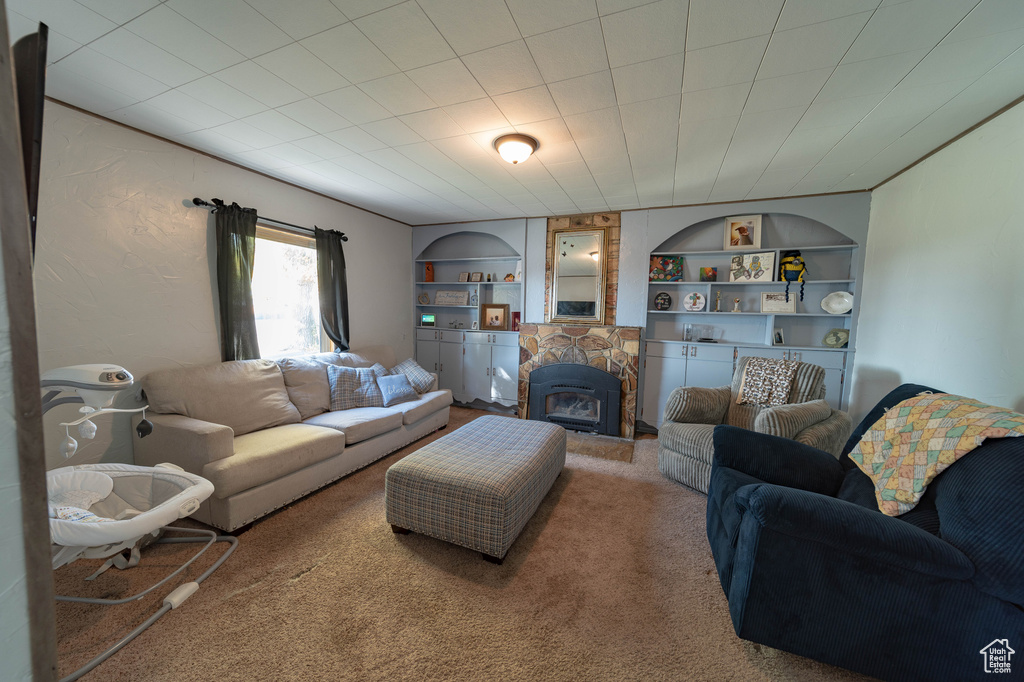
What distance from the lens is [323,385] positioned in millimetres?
3223

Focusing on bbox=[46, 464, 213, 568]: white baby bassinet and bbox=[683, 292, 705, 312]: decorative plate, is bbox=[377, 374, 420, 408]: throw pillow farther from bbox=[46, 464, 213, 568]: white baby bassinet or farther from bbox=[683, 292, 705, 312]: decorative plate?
bbox=[683, 292, 705, 312]: decorative plate

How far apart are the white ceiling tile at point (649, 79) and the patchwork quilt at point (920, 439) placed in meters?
1.81

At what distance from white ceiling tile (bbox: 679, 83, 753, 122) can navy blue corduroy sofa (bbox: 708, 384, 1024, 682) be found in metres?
1.76

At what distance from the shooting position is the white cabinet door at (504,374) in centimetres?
461

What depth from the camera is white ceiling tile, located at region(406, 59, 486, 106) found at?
1.69m

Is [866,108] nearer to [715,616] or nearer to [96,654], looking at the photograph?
[715,616]

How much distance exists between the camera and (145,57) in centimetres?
167

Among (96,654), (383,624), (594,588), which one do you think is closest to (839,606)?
(594,588)

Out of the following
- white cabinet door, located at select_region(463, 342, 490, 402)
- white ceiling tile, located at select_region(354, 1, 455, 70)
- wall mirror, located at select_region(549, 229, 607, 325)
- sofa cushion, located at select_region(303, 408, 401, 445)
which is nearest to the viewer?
white ceiling tile, located at select_region(354, 1, 455, 70)

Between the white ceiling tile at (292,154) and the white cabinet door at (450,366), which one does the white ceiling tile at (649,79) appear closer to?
the white ceiling tile at (292,154)

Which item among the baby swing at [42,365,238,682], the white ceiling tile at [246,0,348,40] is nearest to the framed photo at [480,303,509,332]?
the baby swing at [42,365,238,682]

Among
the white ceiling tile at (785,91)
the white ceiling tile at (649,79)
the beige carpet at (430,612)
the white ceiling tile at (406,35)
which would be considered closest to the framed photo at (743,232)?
the white ceiling tile at (785,91)

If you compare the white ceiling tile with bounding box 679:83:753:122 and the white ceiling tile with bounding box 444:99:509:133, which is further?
the white ceiling tile with bounding box 444:99:509:133

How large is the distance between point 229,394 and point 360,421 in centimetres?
90
